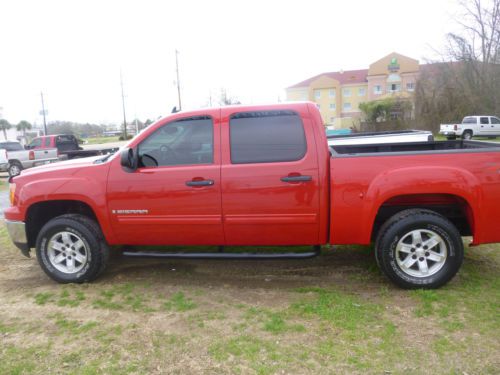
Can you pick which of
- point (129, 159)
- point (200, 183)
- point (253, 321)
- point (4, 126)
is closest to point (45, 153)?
point (129, 159)

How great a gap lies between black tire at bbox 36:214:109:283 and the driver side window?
98 cm

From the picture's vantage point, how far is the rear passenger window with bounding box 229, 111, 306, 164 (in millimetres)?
4070

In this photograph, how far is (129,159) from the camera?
4172mm

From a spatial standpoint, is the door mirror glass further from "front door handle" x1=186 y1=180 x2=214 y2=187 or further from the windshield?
the windshield

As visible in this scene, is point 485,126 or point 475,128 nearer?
point 475,128

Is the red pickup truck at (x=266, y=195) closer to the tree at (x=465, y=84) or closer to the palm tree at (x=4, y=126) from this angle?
the tree at (x=465, y=84)

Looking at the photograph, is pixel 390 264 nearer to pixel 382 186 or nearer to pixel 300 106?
pixel 382 186

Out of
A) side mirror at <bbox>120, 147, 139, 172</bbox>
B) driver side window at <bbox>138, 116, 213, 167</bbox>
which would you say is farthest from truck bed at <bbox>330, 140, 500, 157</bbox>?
side mirror at <bbox>120, 147, 139, 172</bbox>

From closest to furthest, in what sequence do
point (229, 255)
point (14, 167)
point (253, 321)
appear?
point (253, 321), point (229, 255), point (14, 167)

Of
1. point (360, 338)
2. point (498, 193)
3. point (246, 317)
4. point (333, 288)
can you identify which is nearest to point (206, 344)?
point (246, 317)

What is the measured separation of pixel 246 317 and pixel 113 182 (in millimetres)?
1964

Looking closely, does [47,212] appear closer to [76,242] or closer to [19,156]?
[76,242]

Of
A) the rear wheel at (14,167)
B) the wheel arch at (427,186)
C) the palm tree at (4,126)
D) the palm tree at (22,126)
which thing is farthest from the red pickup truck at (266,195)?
the palm tree at (22,126)

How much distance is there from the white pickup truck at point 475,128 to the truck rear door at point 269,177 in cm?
2888
